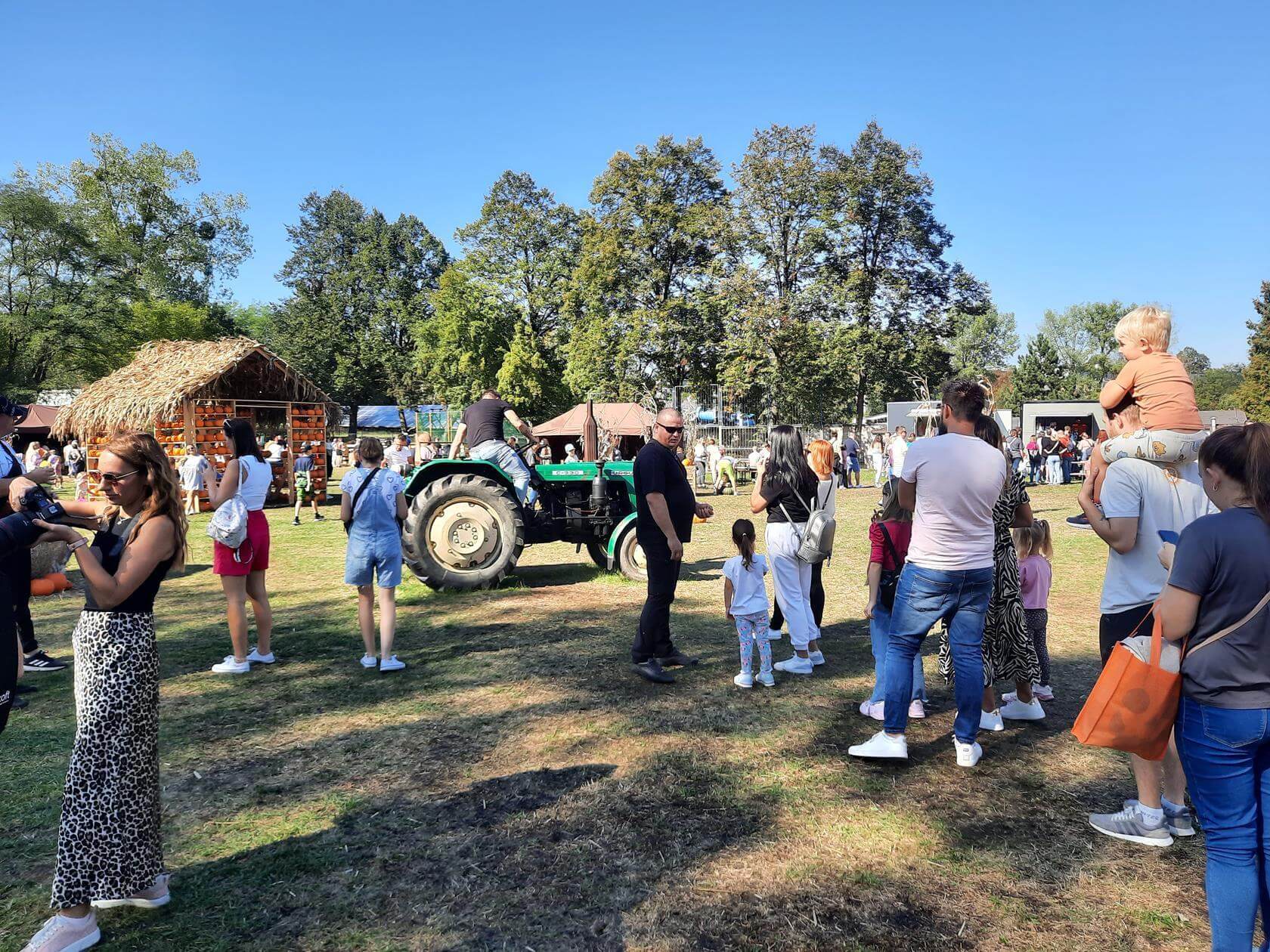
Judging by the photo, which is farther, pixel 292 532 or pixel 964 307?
pixel 964 307

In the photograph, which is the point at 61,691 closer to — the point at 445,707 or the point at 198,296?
the point at 445,707

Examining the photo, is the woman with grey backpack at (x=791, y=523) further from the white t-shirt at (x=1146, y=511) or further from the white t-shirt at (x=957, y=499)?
the white t-shirt at (x=1146, y=511)

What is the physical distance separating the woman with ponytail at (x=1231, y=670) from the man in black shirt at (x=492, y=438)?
651 cm

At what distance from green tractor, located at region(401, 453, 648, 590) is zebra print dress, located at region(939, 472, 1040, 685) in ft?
14.7

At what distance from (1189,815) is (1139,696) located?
1.50 m

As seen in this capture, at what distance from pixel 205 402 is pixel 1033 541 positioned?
18.5 meters

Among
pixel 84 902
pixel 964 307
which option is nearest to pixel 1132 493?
pixel 84 902

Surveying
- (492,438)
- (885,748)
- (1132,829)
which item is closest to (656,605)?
(885,748)

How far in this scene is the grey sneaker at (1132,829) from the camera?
10.1 ft

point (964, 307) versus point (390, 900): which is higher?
point (964, 307)

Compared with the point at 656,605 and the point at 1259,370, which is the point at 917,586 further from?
the point at 1259,370

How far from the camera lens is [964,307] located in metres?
32.7

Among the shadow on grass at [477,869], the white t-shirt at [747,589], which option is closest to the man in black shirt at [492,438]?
the white t-shirt at [747,589]

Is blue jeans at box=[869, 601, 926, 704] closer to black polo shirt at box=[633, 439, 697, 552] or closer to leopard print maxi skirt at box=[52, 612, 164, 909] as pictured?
black polo shirt at box=[633, 439, 697, 552]
